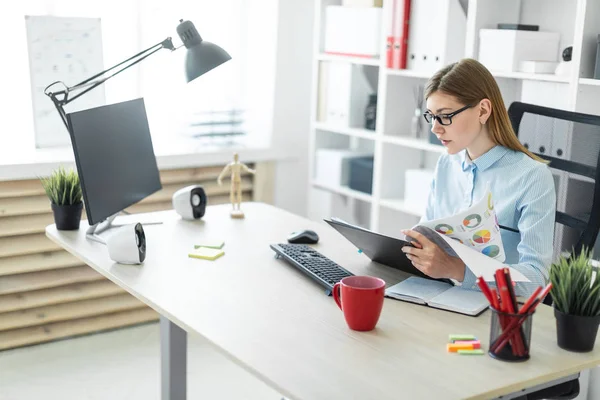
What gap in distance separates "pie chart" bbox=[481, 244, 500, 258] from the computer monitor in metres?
1.08

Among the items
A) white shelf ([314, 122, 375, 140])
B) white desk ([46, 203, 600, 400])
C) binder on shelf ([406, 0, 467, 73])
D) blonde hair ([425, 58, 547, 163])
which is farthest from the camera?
white shelf ([314, 122, 375, 140])

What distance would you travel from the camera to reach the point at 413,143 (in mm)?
3244

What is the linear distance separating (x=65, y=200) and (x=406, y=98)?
164 centimetres

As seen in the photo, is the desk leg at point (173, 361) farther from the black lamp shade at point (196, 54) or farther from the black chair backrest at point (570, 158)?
the black chair backrest at point (570, 158)

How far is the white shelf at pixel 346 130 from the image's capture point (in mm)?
3498

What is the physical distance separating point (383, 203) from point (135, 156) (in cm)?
135

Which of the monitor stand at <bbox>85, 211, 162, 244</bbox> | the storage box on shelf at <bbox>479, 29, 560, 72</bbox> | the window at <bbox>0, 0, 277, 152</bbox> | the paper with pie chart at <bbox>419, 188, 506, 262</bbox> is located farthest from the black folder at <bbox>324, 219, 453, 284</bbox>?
the window at <bbox>0, 0, 277, 152</bbox>

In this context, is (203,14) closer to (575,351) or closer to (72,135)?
(72,135)

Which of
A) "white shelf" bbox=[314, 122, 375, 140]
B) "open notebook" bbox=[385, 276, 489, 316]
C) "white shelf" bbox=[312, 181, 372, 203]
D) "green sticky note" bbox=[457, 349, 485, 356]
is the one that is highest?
"white shelf" bbox=[314, 122, 375, 140]

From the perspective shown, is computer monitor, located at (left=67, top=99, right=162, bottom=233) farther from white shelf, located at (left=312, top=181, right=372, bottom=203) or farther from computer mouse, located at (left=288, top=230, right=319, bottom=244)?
white shelf, located at (left=312, top=181, right=372, bottom=203)

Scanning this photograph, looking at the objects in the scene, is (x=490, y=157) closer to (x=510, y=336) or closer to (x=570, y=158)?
(x=570, y=158)

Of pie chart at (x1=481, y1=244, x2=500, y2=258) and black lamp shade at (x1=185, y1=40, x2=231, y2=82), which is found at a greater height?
black lamp shade at (x1=185, y1=40, x2=231, y2=82)

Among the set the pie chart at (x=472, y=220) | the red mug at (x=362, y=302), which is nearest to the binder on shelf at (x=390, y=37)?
the pie chart at (x=472, y=220)

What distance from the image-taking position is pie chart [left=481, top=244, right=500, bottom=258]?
5.69 feet
